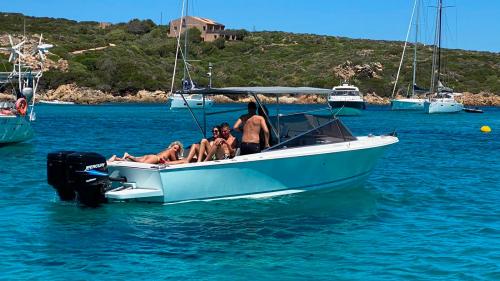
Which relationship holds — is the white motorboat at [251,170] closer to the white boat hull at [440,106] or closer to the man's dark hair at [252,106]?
the man's dark hair at [252,106]

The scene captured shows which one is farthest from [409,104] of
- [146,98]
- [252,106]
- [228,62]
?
[252,106]

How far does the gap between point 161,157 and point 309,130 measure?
3256 mm

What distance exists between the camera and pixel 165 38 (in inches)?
4897

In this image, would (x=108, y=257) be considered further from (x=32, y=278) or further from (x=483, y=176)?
(x=483, y=176)

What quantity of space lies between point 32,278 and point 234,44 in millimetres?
115186

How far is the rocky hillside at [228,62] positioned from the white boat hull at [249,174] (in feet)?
215

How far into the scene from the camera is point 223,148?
13.4 m

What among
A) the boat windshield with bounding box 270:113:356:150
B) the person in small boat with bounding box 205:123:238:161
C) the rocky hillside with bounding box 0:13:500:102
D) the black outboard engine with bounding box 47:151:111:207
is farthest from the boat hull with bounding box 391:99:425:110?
the black outboard engine with bounding box 47:151:111:207

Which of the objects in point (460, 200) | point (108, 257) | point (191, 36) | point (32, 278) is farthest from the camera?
point (191, 36)

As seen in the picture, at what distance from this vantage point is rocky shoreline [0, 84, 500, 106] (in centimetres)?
8294

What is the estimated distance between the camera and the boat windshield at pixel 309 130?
1431cm

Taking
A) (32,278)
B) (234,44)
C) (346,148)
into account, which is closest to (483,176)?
(346,148)

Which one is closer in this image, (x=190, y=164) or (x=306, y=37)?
(x=190, y=164)

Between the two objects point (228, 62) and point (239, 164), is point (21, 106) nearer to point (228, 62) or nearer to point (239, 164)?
point (239, 164)
